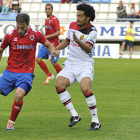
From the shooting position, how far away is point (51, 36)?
13930mm

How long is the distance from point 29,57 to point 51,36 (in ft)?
20.7

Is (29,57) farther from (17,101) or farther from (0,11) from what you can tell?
(0,11)

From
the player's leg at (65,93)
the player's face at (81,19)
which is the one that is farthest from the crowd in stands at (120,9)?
the player's leg at (65,93)

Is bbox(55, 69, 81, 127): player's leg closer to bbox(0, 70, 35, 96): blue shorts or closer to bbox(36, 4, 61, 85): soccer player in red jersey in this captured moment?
bbox(0, 70, 35, 96): blue shorts

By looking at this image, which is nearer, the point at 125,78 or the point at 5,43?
the point at 5,43

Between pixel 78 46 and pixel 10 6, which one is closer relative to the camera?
pixel 78 46

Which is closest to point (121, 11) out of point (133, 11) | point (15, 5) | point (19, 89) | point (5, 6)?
point (133, 11)

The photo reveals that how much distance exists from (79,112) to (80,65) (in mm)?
1777

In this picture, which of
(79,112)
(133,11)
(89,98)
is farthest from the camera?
(133,11)

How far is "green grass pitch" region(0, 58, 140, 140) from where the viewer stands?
23.3ft

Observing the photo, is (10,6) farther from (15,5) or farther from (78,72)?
(78,72)

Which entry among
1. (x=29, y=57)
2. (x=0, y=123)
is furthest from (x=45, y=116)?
(x=29, y=57)

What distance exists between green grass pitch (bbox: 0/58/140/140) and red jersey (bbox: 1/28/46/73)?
1.02 m

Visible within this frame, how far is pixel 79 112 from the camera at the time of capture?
9.36m
